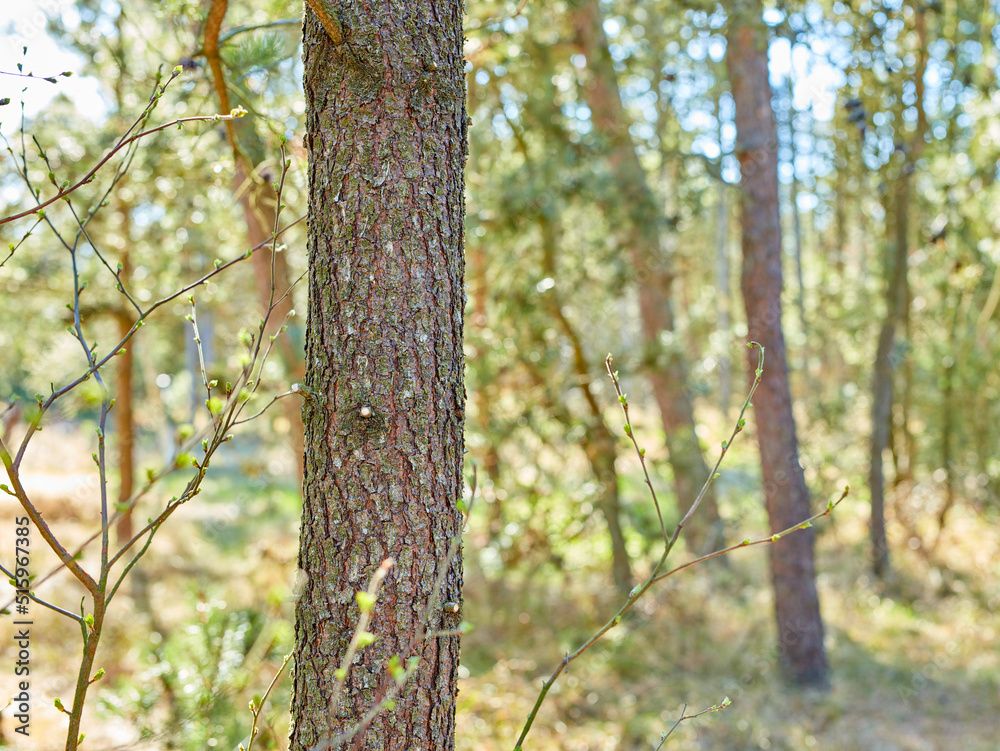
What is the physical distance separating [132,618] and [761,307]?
242 inches

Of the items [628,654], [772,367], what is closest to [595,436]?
[772,367]

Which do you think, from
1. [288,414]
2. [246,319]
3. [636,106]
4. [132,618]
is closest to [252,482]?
[132,618]

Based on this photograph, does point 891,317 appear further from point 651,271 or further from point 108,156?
point 108,156

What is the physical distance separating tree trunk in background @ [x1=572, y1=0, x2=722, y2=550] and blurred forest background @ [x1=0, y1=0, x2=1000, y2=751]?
32 millimetres

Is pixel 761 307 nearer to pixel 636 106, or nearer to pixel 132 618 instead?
pixel 132 618

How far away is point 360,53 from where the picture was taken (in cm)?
154

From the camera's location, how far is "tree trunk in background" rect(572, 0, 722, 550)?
5902 mm

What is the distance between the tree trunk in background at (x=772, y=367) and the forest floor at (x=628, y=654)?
1.35 ft

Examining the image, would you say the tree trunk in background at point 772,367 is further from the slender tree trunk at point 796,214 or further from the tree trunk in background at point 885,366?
the slender tree trunk at point 796,214

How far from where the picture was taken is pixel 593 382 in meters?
5.64

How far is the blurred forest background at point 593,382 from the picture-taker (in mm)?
4672

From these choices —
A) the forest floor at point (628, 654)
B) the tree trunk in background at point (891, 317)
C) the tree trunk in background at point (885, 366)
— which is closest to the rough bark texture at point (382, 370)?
the forest floor at point (628, 654)

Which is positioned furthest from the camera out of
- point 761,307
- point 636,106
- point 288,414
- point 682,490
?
point 636,106

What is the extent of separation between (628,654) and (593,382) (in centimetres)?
217
